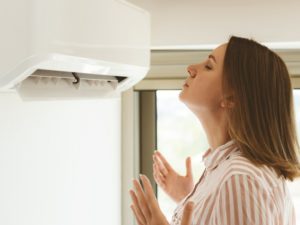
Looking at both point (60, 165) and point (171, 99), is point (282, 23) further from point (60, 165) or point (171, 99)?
point (60, 165)

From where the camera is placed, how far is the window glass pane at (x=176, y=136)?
7.04 ft

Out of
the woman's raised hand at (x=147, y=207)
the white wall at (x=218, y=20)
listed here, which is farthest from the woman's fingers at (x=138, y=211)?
the white wall at (x=218, y=20)

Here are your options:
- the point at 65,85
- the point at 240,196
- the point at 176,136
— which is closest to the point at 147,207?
the point at 240,196

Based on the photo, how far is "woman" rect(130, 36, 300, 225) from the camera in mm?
1133

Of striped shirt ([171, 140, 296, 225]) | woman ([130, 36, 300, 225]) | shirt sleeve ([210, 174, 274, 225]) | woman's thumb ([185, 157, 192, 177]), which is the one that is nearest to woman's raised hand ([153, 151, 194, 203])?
woman's thumb ([185, 157, 192, 177])

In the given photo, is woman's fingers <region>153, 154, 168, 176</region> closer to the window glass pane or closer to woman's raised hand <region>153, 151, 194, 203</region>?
woman's raised hand <region>153, 151, 194, 203</region>

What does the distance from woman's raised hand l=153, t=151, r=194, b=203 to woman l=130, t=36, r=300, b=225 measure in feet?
0.66

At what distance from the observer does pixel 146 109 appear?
6.96 feet

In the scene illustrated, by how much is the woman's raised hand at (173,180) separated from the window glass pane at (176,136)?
0.53 meters

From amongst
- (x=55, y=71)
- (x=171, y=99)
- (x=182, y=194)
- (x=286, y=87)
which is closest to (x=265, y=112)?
(x=286, y=87)

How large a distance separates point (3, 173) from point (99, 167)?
0.62m

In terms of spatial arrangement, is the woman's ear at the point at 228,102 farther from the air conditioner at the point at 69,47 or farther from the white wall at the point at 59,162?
the white wall at the point at 59,162

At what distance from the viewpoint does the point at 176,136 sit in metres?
2.16

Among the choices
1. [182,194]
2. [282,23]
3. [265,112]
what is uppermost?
[282,23]
